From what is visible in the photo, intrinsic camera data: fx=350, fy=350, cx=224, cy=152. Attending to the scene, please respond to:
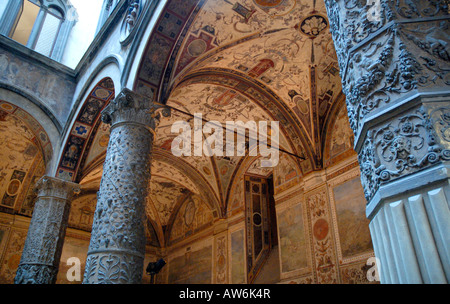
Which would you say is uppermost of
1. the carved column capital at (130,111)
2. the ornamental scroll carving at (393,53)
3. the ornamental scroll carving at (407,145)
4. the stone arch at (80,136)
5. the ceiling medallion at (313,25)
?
the ceiling medallion at (313,25)

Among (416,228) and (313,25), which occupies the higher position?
(313,25)

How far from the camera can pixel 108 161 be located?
4.95 meters

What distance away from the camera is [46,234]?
729 centimetres

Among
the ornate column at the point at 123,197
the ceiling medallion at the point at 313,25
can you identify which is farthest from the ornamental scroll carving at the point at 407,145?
the ceiling medallion at the point at 313,25

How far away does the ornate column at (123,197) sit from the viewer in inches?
166

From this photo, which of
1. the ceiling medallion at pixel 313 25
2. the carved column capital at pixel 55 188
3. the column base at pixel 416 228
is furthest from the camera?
the carved column capital at pixel 55 188

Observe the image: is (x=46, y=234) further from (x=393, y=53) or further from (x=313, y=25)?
(x=393, y=53)

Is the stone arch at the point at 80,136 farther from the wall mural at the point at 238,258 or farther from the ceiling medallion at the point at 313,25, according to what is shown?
the wall mural at the point at 238,258

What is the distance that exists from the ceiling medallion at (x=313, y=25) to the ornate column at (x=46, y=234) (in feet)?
20.0

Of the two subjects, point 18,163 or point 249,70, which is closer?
point 249,70

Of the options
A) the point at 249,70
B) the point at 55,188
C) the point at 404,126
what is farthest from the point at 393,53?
the point at 55,188

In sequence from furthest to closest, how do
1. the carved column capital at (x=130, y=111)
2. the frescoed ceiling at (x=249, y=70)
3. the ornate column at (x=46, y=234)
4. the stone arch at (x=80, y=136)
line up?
the stone arch at (x=80, y=136) → the ornate column at (x=46, y=234) → the frescoed ceiling at (x=249, y=70) → the carved column capital at (x=130, y=111)

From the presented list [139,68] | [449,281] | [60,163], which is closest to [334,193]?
[139,68]

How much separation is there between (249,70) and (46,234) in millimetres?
5639
